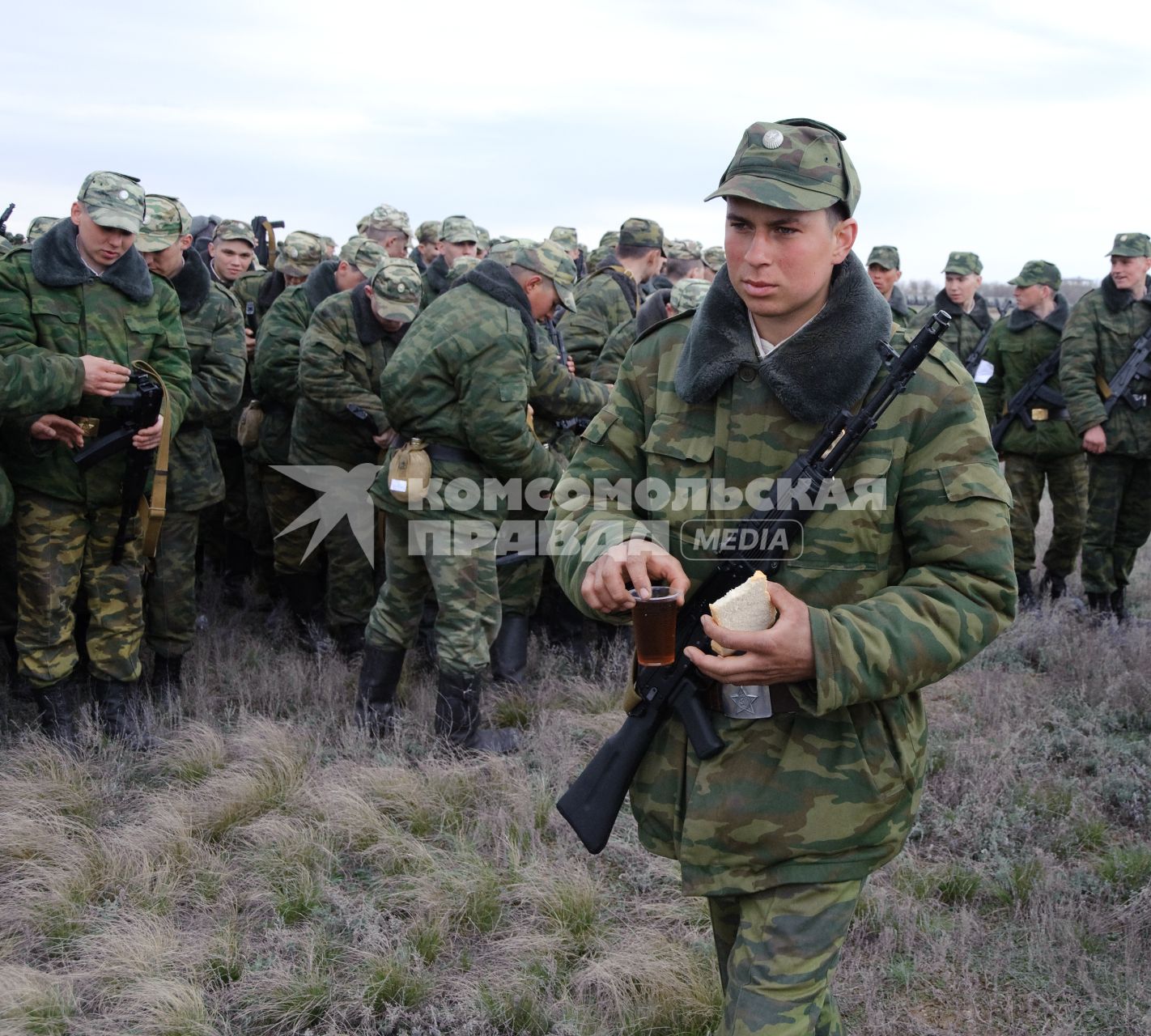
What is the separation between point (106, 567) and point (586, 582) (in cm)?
370

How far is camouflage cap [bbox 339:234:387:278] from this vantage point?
7.08m

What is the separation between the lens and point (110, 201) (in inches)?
186

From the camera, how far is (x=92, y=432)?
4867mm

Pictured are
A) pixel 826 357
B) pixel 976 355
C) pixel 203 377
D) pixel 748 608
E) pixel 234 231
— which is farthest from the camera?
pixel 976 355

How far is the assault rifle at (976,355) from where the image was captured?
29.8 feet

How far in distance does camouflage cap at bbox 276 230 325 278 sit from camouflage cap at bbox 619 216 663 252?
7.28ft

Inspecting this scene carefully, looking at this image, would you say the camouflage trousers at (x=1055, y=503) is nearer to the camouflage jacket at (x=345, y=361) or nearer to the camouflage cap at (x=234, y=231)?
the camouflage jacket at (x=345, y=361)

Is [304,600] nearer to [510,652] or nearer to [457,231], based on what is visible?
[510,652]

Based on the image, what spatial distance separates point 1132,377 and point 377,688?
206 inches

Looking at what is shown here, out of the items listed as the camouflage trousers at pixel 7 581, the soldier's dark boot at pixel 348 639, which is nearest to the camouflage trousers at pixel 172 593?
the camouflage trousers at pixel 7 581

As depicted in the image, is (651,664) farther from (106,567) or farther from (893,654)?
(106,567)

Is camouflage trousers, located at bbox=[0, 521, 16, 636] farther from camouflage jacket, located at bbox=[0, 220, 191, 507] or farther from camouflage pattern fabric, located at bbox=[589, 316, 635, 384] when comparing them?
camouflage pattern fabric, located at bbox=[589, 316, 635, 384]

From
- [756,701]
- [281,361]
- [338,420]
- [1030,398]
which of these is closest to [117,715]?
[338,420]

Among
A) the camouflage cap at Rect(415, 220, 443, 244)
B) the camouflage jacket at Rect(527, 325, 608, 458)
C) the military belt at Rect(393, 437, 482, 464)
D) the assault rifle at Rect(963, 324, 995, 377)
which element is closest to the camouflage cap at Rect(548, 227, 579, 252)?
the camouflage cap at Rect(415, 220, 443, 244)
